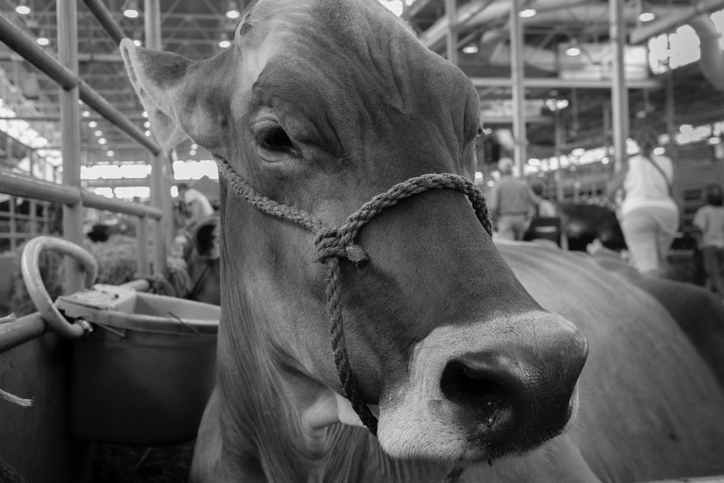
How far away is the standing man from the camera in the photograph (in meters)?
8.67

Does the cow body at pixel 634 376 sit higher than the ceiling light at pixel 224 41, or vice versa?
the ceiling light at pixel 224 41

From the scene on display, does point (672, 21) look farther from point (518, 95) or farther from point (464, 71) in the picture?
point (464, 71)

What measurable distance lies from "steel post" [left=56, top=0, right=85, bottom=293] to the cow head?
2.20 feet

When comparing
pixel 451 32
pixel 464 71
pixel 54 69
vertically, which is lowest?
pixel 54 69

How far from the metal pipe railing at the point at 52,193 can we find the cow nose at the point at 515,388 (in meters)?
1.33

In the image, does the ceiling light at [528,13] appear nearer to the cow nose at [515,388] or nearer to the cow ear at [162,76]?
the cow ear at [162,76]

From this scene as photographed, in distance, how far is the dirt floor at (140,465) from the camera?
97.3 inches

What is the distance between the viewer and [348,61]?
1.47 m

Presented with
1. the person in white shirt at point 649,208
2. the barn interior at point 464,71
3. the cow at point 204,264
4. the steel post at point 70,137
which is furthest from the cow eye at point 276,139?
the person in white shirt at point 649,208

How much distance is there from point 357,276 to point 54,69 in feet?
5.19

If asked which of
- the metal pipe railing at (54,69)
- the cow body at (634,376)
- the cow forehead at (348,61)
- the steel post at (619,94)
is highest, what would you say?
the steel post at (619,94)

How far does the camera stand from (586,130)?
3108cm

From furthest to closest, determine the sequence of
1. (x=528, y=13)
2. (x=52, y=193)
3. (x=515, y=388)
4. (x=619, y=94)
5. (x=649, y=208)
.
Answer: (x=528, y=13) → (x=619, y=94) → (x=649, y=208) → (x=52, y=193) → (x=515, y=388)

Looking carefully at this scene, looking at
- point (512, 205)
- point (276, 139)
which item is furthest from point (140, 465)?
point (512, 205)
